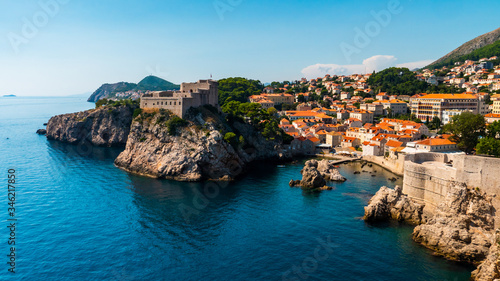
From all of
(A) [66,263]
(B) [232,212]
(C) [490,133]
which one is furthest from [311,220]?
(C) [490,133]

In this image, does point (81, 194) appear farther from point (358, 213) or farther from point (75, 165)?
point (358, 213)

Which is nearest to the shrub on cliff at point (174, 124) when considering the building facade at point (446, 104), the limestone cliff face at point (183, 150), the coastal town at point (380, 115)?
the limestone cliff face at point (183, 150)

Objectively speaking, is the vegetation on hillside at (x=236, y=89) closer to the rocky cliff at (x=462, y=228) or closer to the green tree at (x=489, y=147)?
the green tree at (x=489, y=147)

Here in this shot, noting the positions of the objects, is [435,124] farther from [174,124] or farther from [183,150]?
[174,124]

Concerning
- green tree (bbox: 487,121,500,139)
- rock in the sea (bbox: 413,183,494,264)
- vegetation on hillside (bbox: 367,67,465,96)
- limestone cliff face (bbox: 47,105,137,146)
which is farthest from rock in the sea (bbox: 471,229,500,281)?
vegetation on hillside (bbox: 367,67,465,96)

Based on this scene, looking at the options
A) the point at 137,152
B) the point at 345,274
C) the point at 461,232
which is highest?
the point at 137,152

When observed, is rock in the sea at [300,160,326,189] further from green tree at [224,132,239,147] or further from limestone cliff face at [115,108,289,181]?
green tree at [224,132,239,147]

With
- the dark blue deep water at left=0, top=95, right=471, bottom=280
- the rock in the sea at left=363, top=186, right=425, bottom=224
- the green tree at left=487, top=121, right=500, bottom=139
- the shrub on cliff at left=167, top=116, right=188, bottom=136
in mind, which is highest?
the shrub on cliff at left=167, top=116, right=188, bottom=136
